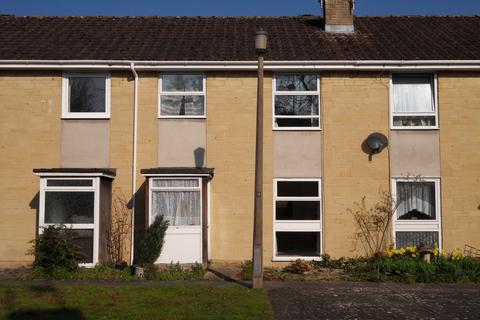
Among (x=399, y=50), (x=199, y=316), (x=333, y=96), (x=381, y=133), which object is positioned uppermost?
(x=399, y=50)

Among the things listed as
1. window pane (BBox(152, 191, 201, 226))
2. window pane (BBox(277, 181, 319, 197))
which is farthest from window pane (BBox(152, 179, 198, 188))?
window pane (BBox(277, 181, 319, 197))

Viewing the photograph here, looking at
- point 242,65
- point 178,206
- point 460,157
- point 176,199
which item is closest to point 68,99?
point 176,199

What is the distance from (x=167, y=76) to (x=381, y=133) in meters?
5.68

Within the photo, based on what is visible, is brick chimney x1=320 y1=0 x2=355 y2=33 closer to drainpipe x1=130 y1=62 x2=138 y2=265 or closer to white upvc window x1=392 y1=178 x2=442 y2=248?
white upvc window x1=392 y1=178 x2=442 y2=248

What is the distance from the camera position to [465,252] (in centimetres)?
1424

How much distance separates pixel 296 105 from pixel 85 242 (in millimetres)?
6223

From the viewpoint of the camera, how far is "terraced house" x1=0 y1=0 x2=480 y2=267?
1438 centimetres

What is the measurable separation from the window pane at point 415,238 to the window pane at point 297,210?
2.12m

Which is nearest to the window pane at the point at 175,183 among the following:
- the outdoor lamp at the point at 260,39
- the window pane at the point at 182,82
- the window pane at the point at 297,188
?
the window pane at the point at 297,188

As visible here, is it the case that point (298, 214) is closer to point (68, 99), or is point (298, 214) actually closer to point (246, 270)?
point (246, 270)

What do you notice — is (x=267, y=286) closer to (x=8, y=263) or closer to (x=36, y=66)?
(x=8, y=263)

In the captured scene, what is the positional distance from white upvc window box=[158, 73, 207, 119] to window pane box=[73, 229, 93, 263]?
3480 mm

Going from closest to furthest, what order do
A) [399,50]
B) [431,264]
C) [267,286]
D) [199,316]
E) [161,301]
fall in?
[199,316], [161,301], [267,286], [431,264], [399,50]

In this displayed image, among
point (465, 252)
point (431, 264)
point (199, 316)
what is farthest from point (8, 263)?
point (465, 252)
